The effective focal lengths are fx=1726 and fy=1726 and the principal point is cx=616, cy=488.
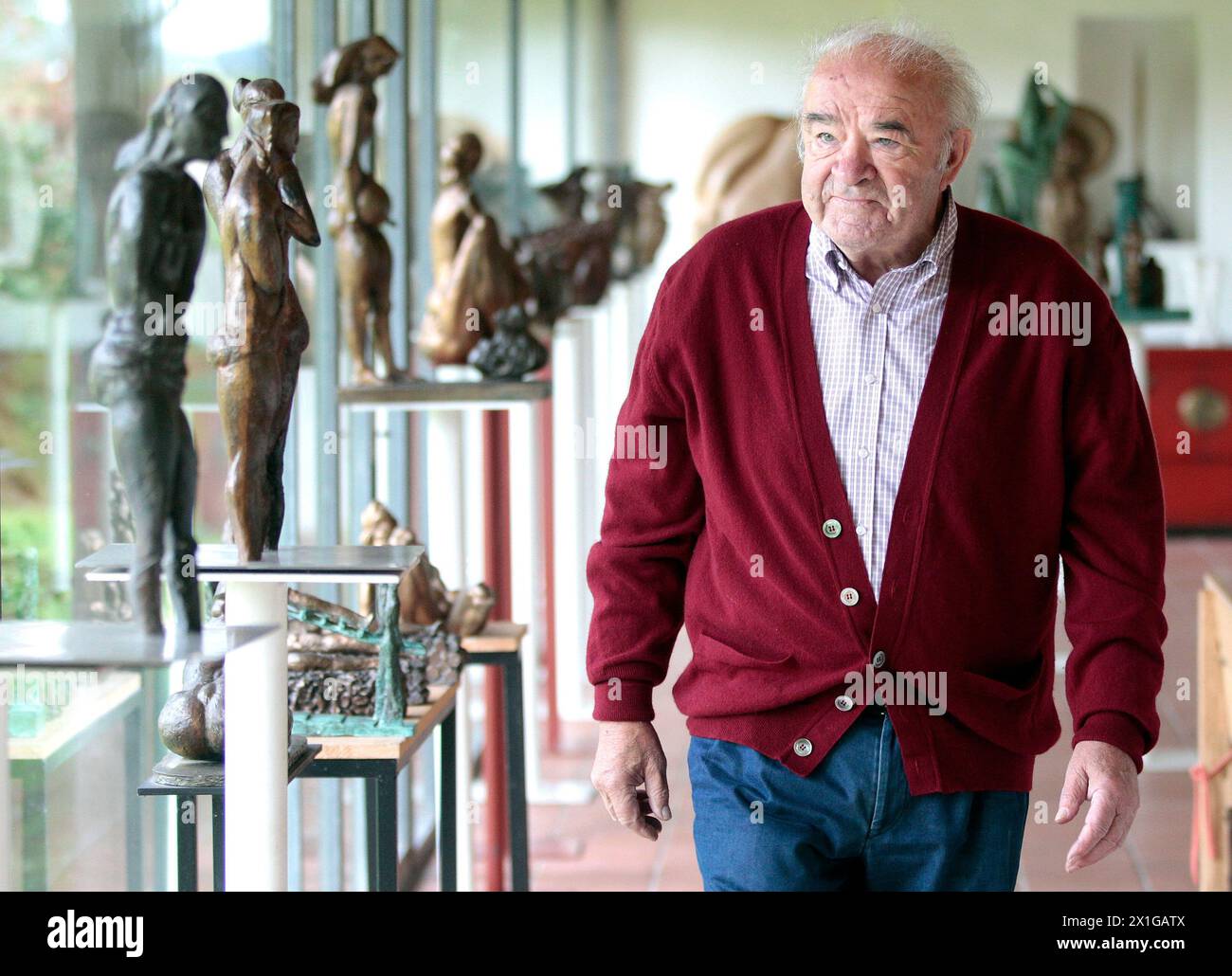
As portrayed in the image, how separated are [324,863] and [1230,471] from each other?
6275 mm

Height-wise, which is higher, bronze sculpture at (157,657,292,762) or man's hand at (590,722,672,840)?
bronze sculpture at (157,657,292,762)

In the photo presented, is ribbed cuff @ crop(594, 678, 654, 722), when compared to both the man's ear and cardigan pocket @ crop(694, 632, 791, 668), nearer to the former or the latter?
cardigan pocket @ crop(694, 632, 791, 668)

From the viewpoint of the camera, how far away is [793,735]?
5.75 feet

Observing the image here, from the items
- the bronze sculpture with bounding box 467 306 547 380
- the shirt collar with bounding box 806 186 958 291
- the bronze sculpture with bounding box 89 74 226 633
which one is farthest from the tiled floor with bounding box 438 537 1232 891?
the bronze sculpture with bounding box 89 74 226 633

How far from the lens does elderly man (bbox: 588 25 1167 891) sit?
1729 millimetres

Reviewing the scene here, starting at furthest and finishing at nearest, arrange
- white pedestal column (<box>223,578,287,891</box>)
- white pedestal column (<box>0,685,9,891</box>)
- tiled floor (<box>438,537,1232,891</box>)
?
tiled floor (<box>438,537,1232,891</box>)
white pedestal column (<box>223,578,287,891</box>)
white pedestal column (<box>0,685,9,891</box>)

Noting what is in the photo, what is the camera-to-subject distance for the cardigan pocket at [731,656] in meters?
1.77

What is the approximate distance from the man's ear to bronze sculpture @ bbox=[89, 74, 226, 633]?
76 centimetres

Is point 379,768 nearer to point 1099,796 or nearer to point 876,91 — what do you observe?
point 1099,796

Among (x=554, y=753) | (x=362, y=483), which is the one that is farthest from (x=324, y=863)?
(x=554, y=753)

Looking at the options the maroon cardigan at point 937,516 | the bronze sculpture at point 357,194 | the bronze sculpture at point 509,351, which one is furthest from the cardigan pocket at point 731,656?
the bronze sculpture at point 509,351

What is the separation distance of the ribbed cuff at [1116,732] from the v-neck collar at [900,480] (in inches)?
9.7
